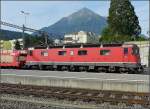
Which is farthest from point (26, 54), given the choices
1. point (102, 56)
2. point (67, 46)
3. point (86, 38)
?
point (86, 38)

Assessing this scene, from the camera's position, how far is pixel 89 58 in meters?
38.9

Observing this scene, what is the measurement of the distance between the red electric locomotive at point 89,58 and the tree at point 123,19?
37865 mm

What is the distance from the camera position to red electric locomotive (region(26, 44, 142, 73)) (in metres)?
36.6

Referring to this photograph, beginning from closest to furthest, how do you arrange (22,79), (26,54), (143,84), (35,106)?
(35,106) → (143,84) → (22,79) → (26,54)

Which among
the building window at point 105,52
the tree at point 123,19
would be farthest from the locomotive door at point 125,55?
the tree at point 123,19

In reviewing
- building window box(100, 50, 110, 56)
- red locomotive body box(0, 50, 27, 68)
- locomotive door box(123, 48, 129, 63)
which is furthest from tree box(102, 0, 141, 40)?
locomotive door box(123, 48, 129, 63)

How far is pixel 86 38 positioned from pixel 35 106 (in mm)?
128564

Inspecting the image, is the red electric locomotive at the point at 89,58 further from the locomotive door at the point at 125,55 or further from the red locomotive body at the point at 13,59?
the red locomotive body at the point at 13,59

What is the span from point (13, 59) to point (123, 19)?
36303mm

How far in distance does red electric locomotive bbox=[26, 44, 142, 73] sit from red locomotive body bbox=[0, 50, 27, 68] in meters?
4.69

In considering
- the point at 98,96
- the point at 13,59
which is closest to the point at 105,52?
the point at 13,59

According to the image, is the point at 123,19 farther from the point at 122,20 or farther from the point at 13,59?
the point at 13,59

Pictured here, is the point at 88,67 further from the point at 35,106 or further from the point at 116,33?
the point at 116,33

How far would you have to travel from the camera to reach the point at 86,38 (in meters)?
144
